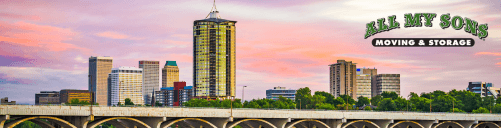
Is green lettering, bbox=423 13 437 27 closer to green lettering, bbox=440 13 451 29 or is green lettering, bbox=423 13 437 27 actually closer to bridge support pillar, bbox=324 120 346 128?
green lettering, bbox=440 13 451 29

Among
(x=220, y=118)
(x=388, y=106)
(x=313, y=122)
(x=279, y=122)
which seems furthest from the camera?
(x=388, y=106)

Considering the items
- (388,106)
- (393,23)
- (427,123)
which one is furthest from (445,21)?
(388,106)

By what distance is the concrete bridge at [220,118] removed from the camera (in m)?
73.1

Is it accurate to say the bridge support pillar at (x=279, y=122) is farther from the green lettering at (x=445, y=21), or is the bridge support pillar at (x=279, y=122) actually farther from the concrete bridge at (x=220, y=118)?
the green lettering at (x=445, y=21)

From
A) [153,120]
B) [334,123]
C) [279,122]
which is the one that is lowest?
[334,123]

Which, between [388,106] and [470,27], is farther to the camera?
[388,106]

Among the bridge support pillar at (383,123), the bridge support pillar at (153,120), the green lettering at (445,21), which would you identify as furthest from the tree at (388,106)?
the bridge support pillar at (153,120)

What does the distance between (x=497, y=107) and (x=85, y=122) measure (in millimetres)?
128323

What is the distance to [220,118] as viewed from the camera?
9350cm

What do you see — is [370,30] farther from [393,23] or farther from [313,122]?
[313,122]

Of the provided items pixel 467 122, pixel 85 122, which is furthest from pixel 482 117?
pixel 85 122

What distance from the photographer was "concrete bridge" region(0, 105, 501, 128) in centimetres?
7306

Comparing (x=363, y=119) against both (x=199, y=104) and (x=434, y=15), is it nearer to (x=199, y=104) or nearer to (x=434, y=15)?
(x=434, y=15)

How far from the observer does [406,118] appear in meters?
117
